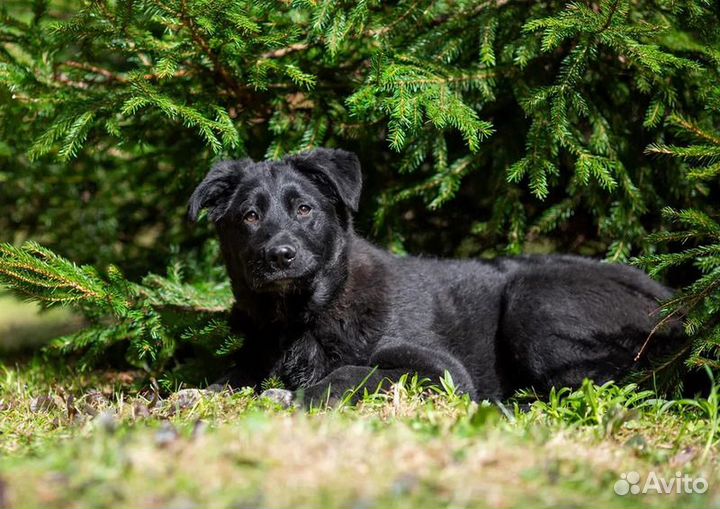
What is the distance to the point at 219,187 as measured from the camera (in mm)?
4414

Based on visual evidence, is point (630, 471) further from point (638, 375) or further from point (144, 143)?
point (144, 143)

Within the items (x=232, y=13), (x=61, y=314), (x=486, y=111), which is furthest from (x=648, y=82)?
(x=61, y=314)

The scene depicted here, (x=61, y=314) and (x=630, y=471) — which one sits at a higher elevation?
(x=630, y=471)

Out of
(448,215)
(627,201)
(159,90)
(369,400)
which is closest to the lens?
(369,400)

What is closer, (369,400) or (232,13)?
(369,400)

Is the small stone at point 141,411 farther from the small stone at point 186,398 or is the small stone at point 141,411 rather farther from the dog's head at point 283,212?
the dog's head at point 283,212

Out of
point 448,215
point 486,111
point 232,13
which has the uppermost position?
point 232,13

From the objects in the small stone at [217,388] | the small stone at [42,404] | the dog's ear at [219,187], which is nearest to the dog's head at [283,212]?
the dog's ear at [219,187]

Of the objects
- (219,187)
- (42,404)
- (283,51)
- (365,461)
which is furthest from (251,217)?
(365,461)

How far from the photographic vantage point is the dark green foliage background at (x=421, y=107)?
409 centimetres

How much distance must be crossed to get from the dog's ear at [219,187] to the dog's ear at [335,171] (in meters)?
0.34

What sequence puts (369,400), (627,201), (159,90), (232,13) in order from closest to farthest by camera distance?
(369,400) → (232,13) → (159,90) → (627,201)

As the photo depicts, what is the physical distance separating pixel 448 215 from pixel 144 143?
2.24 m

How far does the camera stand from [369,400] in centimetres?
352
